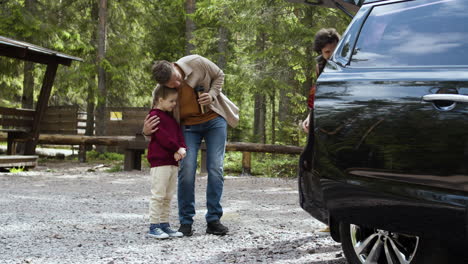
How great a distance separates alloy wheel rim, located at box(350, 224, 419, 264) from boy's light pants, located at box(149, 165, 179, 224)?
2375 mm

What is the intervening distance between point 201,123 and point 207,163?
0.38 m

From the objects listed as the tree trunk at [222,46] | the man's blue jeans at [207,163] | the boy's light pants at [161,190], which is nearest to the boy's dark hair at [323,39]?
the man's blue jeans at [207,163]

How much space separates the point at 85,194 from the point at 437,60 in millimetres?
7411

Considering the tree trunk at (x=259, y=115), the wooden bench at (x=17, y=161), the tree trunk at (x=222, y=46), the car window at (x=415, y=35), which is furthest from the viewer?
the tree trunk at (x=259, y=115)

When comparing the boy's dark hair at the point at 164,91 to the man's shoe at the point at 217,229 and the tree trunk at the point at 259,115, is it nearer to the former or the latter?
the man's shoe at the point at 217,229

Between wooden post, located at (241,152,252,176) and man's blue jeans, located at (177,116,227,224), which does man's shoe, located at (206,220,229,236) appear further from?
wooden post, located at (241,152,252,176)

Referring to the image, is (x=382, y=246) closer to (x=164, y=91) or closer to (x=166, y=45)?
(x=164, y=91)

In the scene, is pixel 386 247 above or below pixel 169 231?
above

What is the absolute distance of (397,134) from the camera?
3041 mm

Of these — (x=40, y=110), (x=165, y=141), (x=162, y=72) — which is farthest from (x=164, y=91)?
(x=40, y=110)

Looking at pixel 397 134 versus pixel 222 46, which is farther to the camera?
pixel 222 46

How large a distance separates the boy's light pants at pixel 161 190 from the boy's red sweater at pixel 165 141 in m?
0.07

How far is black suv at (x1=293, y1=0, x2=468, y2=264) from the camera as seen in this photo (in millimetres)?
2820

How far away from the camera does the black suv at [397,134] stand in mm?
2820
